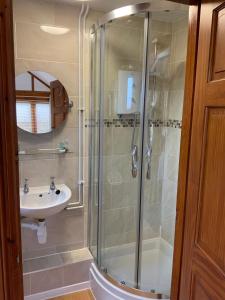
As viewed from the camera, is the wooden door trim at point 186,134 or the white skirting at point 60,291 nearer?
the wooden door trim at point 186,134

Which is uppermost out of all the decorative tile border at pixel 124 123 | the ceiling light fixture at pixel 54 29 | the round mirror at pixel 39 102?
the ceiling light fixture at pixel 54 29

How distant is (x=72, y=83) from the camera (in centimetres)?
222

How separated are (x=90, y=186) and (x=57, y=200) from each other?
376 mm

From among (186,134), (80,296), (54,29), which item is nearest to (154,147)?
(186,134)

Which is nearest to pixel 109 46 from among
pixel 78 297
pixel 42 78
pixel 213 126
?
pixel 42 78

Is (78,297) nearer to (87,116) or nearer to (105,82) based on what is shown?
(87,116)

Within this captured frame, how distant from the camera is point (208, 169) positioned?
959 millimetres

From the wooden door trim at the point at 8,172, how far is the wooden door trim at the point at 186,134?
735 millimetres

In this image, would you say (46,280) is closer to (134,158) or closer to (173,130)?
(134,158)

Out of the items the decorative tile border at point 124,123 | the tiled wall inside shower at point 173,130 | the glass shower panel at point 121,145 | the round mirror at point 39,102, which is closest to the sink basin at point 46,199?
the glass shower panel at point 121,145

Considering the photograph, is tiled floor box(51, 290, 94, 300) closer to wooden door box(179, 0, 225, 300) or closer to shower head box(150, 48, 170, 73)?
wooden door box(179, 0, 225, 300)

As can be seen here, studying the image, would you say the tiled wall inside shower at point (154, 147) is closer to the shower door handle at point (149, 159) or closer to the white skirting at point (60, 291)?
the shower door handle at point (149, 159)

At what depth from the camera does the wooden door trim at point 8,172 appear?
2.18ft

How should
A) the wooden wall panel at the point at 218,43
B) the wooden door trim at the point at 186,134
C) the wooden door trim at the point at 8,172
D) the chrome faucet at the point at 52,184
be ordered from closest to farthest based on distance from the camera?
the wooden door trim at the point at 8,172
the wooden wall panel at the point at 218,43
the wooden door trim at the point at 186,134
the chrome faucet at the point at 52,184
